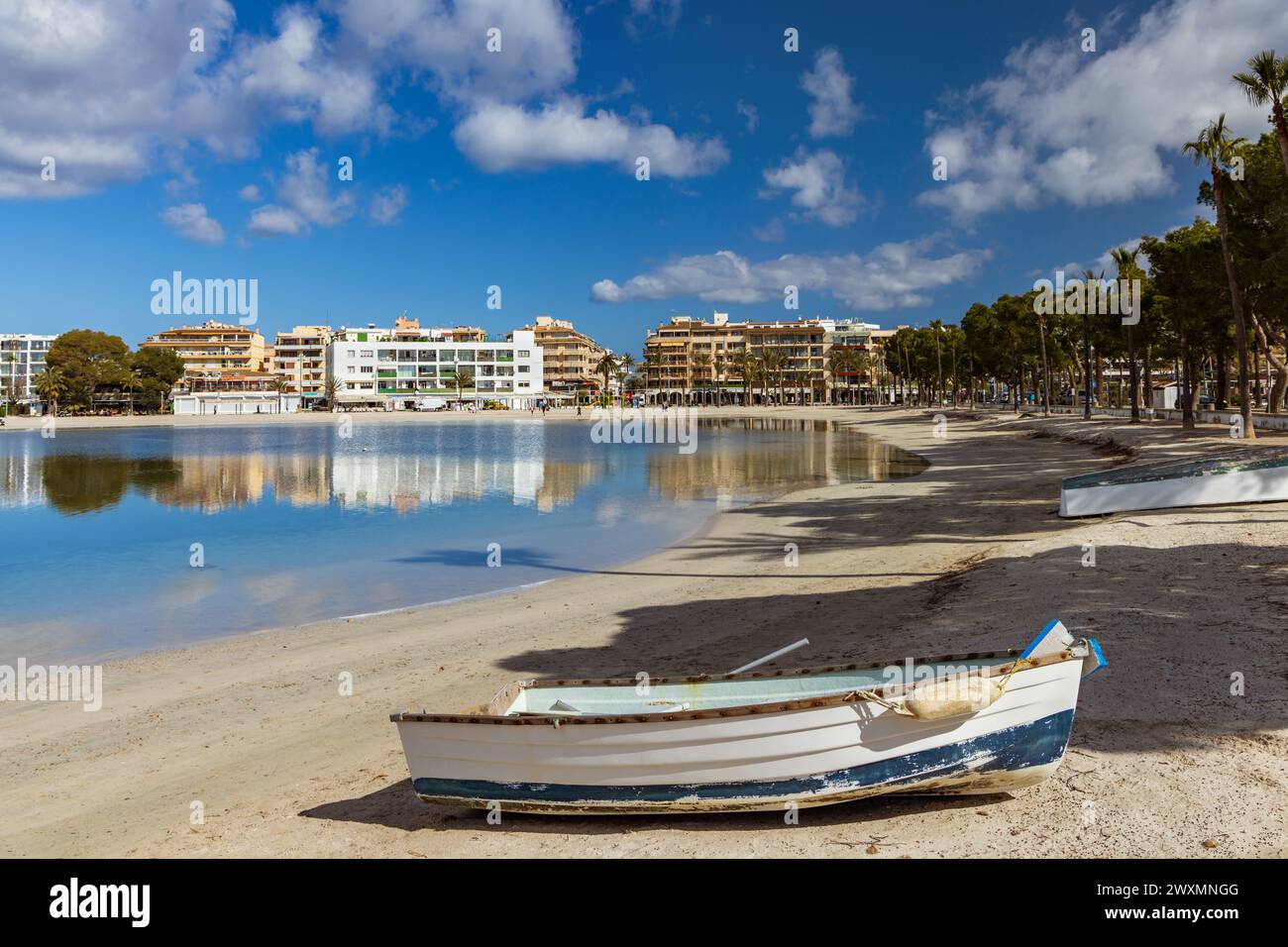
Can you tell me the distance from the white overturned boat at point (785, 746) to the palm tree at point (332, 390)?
18013 centimetres

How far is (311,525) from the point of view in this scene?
29.9 m

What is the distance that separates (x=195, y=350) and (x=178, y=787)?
19856 centimetres

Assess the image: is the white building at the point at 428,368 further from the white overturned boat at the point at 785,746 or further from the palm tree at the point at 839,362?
the white overturned boat at the point at 785,746

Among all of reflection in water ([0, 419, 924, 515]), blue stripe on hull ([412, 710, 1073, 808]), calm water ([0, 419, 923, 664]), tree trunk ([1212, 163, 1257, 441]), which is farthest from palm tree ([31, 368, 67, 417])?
blue stripe on hull ([412, 710, 1073, 808])

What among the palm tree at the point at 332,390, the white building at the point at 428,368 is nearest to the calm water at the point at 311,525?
the palm tree at the point at 332,390

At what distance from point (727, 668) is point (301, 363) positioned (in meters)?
199

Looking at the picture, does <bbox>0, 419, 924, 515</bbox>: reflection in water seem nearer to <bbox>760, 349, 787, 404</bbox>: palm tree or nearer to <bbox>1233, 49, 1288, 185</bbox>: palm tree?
<bbox>1233, 49, 1288, 185</bbox>: palm tree

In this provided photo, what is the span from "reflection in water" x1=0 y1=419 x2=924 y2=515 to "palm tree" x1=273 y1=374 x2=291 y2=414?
110110mm

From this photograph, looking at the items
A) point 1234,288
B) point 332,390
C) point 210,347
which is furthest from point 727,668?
A: point 210,347

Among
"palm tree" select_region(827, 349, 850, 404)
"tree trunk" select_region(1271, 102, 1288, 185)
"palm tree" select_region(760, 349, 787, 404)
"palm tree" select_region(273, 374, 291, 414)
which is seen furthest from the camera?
"palm tree" select_region(827, 349, 850, 404)

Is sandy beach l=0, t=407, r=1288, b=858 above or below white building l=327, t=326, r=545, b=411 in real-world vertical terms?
below

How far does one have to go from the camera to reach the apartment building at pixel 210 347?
184 m

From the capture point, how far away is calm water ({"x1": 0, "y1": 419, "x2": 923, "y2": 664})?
714 inches
